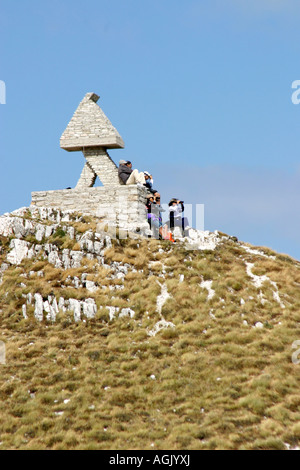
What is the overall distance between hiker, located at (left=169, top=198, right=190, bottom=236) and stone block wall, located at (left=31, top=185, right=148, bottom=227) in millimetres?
1637

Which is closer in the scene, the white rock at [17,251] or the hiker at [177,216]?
the white rock at [17,251]

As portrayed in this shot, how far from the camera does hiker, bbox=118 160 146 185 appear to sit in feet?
123

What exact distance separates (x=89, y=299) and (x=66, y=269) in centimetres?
291

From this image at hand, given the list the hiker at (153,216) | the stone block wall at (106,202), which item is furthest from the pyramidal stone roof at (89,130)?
the hiker at (153,216)

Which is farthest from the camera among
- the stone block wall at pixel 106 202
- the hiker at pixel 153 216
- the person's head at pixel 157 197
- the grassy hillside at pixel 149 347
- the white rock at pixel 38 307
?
the person's head at pixel 157 197

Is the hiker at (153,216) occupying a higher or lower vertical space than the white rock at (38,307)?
higher

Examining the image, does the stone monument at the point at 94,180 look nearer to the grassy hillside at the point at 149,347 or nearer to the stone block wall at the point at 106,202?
the stone block wall at the point at 106,202

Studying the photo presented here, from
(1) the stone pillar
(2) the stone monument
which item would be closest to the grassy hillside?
(2) the stone monument

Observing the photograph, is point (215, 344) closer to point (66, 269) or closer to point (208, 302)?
point (208, 302)

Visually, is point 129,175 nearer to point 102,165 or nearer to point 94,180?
point 102,165

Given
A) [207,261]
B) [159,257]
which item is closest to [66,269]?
[159,257]

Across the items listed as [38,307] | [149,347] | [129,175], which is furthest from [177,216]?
[149,347]

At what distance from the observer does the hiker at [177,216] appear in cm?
3662

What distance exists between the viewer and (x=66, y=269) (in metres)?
33.5
